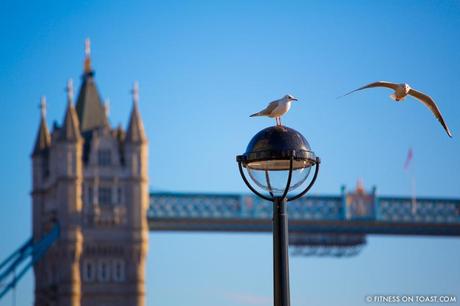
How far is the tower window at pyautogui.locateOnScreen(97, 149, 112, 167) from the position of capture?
87.4 metres

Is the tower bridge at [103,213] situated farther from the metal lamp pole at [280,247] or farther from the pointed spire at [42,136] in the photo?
the metal lamp pole at [280,247]

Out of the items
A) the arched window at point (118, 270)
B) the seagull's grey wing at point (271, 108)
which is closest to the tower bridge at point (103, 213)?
the arched window at point (118, 270)

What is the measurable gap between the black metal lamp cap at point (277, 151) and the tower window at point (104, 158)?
252 ft

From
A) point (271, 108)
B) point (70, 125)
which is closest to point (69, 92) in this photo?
point (70, 125)

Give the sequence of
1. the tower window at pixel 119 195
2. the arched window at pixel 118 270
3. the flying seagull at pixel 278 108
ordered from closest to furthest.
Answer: the flying seagull at pixel 278 108, the arched window at pixel 118 270, the tower window at pixel 119 195

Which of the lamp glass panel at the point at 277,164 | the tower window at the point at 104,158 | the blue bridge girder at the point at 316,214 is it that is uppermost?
the tower window at the point at 104,158

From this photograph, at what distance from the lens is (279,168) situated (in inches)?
422

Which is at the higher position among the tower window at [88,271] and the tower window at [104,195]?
the tower window at [104,195]

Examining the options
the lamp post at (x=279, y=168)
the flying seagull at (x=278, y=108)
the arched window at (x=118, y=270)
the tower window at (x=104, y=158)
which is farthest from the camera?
the tower window at (x=104, y=158)

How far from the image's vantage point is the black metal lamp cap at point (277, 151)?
1063cm

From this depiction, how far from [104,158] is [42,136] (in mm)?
4617

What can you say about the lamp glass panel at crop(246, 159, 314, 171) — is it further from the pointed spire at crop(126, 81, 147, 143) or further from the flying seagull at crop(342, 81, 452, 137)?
the pointed spire at crop(126, 81, 147, 143)

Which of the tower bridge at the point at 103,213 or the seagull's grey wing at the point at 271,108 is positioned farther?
the tower bridge at the point at 103,213

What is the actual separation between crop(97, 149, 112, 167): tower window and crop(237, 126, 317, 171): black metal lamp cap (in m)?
76.9
